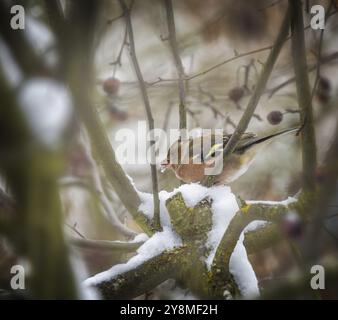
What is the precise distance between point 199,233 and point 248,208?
0.28 meters

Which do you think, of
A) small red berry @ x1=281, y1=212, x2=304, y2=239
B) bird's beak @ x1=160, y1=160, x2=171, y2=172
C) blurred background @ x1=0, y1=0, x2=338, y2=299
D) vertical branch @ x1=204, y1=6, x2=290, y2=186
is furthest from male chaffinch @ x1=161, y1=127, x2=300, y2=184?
small red berry @ x1=281, y1=212, x2=304, y2=239

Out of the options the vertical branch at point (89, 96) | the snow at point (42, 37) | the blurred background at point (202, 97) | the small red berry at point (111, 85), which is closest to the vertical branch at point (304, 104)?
the blurred background at point (202, 97)

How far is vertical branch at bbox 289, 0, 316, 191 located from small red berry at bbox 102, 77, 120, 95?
0.96 m

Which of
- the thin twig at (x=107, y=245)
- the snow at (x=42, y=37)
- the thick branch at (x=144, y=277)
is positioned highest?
the snow at (x=42, y=37)

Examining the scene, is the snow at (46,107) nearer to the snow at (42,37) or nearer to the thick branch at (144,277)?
the snow at (42,37)

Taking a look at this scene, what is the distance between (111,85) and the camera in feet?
7.39

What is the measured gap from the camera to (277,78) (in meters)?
2.50

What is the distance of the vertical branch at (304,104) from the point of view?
5.24ft

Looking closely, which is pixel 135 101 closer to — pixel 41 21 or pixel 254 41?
pixel 254 41

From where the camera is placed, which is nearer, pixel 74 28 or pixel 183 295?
pixel 74 28

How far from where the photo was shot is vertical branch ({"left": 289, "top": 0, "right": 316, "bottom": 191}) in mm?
1598

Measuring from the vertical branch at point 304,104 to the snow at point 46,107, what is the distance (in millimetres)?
882

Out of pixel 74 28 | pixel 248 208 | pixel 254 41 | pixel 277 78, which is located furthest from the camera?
pixel 254 41
